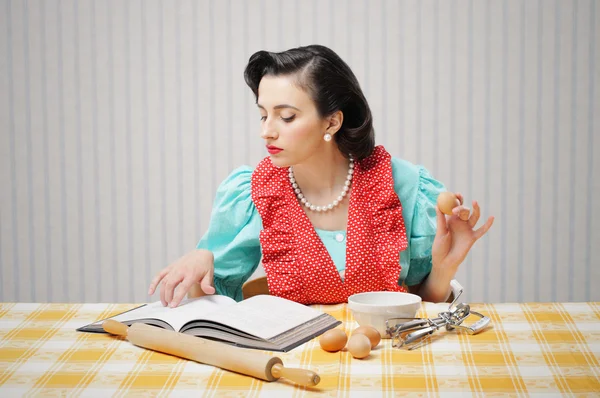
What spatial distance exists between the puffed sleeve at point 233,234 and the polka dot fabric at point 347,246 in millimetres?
58

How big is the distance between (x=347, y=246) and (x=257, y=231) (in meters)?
0.28

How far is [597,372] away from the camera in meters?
1.16

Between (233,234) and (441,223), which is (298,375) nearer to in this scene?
(441,223)

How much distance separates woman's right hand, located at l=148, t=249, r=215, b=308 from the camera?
5.18 ft

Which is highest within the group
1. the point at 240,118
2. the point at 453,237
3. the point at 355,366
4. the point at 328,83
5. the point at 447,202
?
the point at 328,83

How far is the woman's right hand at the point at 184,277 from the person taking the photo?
1579mm

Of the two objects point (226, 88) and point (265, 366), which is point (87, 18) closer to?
point (226, 88)

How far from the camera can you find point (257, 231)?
196 centimetres

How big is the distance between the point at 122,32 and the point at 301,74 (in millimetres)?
1823

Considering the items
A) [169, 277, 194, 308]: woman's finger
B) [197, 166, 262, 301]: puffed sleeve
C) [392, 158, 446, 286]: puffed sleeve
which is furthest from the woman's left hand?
[169, 277, 194, 308]: woman's finger

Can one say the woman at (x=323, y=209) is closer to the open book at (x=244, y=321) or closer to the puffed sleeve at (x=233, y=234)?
the puffed sleeve at (x=233, y=234)

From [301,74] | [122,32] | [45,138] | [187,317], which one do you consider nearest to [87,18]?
[122,32]

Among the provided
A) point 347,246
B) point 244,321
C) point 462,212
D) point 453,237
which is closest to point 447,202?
point 462,212

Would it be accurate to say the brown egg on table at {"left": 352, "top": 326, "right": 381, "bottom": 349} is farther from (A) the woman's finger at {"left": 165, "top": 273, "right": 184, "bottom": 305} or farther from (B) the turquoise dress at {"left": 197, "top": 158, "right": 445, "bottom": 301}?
(B) the turquoise dress at {"left": 197, "top": 158, "right": 445, "bottom": 301}
